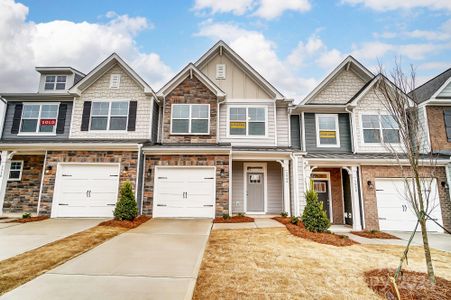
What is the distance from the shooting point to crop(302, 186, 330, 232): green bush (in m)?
7.98

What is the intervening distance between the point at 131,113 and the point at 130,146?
2420mm

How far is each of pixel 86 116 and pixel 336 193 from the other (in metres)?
14.0

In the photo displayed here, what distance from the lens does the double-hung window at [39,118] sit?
11.9 metres

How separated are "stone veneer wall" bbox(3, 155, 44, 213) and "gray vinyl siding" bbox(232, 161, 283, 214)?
10.3 meters

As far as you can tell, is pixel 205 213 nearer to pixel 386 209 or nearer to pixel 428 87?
pixel 386 209

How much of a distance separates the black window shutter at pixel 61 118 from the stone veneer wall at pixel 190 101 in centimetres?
573

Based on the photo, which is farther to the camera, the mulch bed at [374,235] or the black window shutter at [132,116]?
the black window shutter at [132,116]

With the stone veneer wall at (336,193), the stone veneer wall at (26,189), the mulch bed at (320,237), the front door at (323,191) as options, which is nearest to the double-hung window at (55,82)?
the stone veneer wall at (26,189)

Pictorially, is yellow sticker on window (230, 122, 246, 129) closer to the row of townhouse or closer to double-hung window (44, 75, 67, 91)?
the row of townhouse

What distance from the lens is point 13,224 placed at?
27.8 feet

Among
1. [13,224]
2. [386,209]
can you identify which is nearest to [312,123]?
[386,209]

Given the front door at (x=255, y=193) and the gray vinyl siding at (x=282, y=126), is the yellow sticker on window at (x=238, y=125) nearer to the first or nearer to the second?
the gray vinyl siding at (x=282, y=126)

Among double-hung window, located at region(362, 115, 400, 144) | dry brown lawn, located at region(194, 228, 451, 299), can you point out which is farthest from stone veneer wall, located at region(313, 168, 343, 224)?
dry brown lawn, located at region(194, 228, 451, 299)

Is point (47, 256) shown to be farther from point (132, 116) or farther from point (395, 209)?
point (395, 209)
